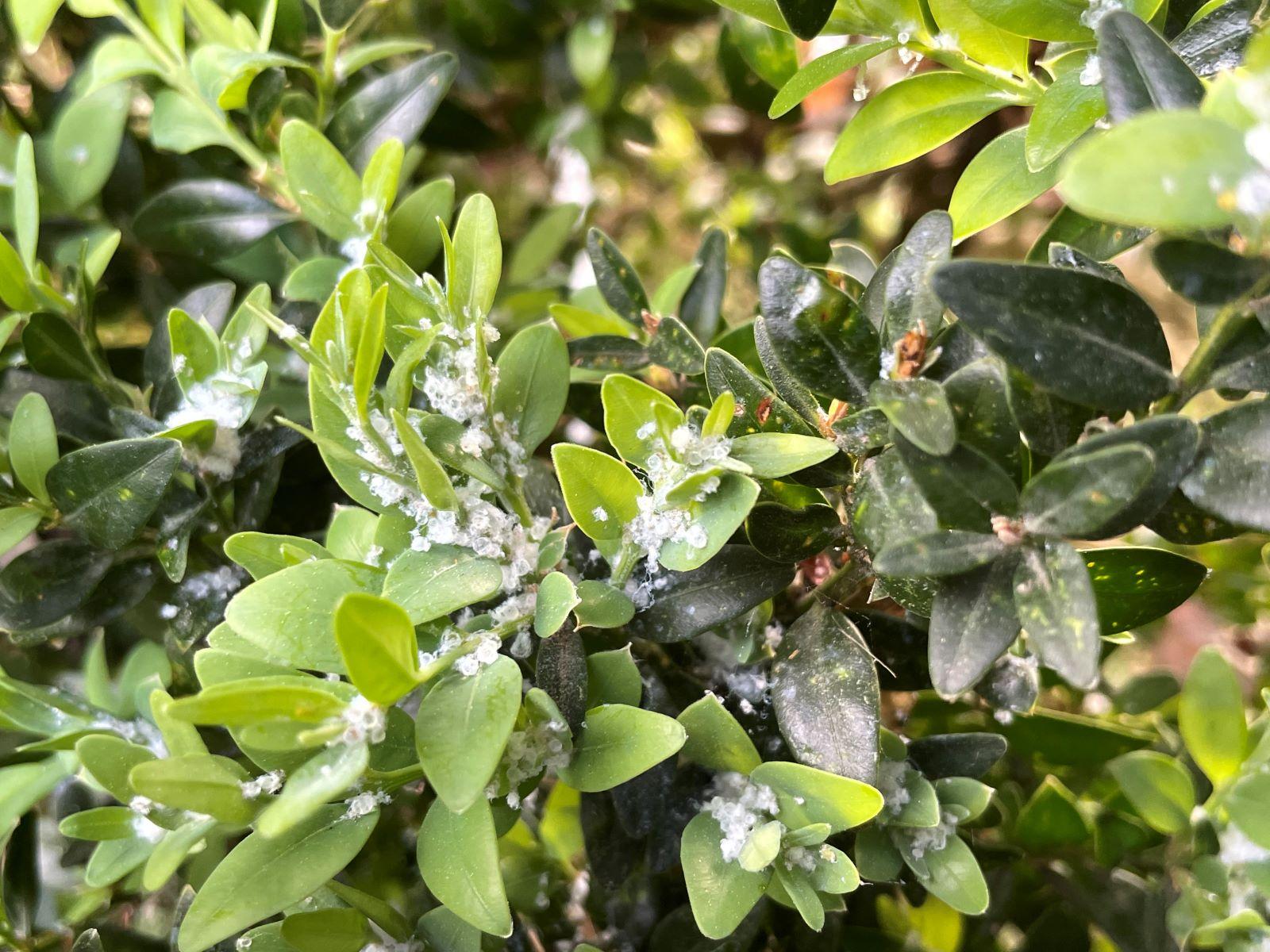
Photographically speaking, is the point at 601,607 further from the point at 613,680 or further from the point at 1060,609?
the point at 1060,609

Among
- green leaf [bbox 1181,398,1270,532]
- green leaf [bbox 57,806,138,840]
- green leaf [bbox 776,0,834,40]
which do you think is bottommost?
green leaf [bbox 57,806,138,840]

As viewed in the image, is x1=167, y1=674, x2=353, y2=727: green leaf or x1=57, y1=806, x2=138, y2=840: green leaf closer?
x1=167, y1=674, x2=353, y2=727: green leaf

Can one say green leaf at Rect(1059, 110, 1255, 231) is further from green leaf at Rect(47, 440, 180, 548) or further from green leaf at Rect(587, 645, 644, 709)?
green leaf at Rect(47, 440, 180, 548)

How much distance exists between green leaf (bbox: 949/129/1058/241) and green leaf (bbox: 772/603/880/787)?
252mm

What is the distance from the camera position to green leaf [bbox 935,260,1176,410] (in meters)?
0.37

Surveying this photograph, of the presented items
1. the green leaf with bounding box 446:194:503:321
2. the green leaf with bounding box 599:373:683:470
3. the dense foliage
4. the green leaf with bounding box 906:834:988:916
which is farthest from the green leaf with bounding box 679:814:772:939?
the green leaf with bounding box 446:194:503:321

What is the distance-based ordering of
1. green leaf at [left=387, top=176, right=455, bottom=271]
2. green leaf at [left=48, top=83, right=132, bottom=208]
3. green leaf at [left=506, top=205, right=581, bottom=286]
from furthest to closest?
green leaf at [left=506, top=205, right=581, bottom=286] → green leaf at [left=48, top=83, right=132, bottom=208] → green leaf at [left=387, top=176, right=455, bottom=271]

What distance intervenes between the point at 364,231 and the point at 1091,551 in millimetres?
489

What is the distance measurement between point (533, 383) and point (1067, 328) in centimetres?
29

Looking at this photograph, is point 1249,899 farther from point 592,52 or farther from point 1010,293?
point 592,52

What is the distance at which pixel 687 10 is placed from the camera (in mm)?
996

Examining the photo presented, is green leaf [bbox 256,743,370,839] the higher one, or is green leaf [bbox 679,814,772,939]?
green leaf [bbox 256,743,370,839]

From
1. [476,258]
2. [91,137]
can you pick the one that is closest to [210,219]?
[91,137]

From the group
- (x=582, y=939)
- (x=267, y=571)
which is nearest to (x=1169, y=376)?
(x=267, y=571)
